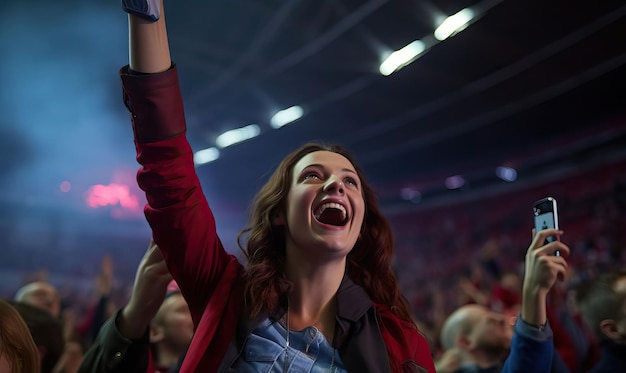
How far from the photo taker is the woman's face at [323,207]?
51.8 inches

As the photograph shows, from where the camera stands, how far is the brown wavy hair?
1.34 metres

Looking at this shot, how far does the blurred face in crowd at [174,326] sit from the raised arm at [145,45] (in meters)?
1.24

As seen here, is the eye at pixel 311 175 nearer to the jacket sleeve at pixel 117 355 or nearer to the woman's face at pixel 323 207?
the woman's face at pixel 323 207

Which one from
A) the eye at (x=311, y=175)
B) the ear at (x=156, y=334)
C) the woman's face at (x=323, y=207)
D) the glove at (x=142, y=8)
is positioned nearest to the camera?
the glove at (x=142, y=8)

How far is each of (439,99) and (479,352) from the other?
15.8ft

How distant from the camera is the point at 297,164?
1.49 meters

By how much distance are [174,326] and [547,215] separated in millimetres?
1381

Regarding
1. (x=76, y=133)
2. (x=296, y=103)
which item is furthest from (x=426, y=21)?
(x=76, y=133)

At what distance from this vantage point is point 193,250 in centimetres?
122

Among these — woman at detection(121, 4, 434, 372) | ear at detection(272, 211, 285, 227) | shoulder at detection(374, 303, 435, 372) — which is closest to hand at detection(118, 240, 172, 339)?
woman at detection(121, 4, 434, 372)

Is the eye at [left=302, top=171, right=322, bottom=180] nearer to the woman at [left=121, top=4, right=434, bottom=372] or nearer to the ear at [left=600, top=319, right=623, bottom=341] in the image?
the woman at [left=121, top=4, right=434, bottom=372]

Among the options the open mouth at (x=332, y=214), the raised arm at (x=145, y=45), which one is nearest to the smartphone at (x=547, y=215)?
the open mouth at (x=332, y=214)

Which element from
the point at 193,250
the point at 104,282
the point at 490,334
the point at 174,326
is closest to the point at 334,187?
the point at 193,250

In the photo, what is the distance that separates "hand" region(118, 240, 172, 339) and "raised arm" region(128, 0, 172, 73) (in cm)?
51
